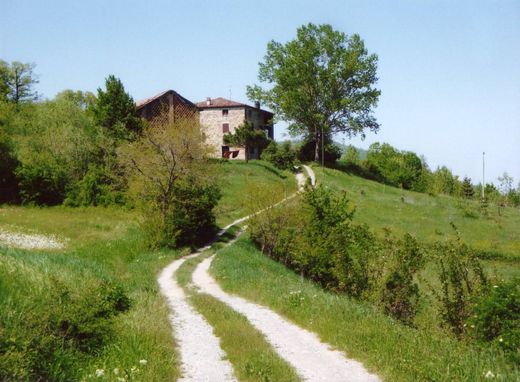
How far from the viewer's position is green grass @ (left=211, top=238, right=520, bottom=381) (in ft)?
28.0

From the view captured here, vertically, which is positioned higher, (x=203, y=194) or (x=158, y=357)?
(x=203, y=194)

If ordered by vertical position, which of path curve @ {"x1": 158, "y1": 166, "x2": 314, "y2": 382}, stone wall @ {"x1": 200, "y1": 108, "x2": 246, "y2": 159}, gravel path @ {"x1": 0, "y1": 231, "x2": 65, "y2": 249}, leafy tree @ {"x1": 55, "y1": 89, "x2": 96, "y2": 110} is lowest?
path curve @ {"x1": 158, "y1": 166, "x2": 314, "y2": 382}

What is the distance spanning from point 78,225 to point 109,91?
24403 mm

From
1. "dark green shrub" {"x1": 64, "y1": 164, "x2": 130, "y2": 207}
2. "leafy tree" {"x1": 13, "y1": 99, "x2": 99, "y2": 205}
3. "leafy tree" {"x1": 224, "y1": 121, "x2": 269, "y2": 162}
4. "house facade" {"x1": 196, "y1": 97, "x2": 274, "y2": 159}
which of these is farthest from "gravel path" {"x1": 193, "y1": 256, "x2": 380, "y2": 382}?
"house facade" {"x1": 196, "y1": 97, "x2": 274, "y2": 159}

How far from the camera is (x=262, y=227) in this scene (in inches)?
1235

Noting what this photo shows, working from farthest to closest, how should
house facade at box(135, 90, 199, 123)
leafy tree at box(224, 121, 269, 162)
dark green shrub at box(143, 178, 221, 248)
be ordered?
leafy tree at box(224, 121, 269, 162) → house facade at box(135, 90, 199, 123) → dark green shrub at box(143, 178, 221, 248)

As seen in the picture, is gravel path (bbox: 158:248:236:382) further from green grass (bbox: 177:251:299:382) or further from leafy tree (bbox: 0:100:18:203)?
leafy tree (bbox: 0:100:18:203)

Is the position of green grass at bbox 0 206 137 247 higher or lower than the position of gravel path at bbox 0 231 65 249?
higher

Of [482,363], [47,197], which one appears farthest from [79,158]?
[482,363]

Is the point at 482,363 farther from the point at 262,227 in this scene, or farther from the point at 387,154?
the point at 387,154

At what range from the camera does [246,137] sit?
68.9 m

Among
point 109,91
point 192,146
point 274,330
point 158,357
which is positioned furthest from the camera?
point 109,91

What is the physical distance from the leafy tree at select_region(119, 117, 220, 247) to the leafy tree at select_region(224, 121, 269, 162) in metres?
34.2

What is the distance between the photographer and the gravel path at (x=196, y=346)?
9422 millimetres
